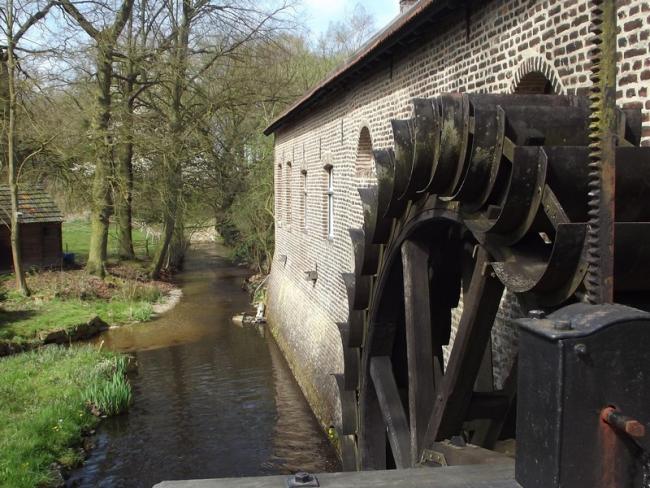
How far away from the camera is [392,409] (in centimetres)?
456

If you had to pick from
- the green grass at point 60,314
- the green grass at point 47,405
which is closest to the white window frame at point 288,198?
the green grass at point 60,314

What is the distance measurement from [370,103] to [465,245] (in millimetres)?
4698

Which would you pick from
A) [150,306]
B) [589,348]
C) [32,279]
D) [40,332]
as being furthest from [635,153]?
[32,279]

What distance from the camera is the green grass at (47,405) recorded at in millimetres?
7668

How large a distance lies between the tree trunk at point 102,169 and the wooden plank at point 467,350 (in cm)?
1698

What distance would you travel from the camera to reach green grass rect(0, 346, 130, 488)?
7668 millimetres

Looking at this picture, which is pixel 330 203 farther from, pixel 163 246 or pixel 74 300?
pixel 163 246

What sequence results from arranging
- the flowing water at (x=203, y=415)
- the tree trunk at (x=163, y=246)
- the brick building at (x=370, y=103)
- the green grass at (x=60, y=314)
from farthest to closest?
1. the tree trunk at (x=163, y=246)
2. the green grass at (x=60, y=314)
3. the flowing water at (x=203, y=415)
4. the brick building at (x=370, y=103)

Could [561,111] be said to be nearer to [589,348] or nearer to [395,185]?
[395,185]

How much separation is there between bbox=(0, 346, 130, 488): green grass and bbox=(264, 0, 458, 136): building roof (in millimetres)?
5937

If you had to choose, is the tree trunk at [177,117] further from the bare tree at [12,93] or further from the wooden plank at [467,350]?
the wooden plank at [467,350]

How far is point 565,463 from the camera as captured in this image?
4.71 feet

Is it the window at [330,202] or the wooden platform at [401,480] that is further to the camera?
the window at [330,202]

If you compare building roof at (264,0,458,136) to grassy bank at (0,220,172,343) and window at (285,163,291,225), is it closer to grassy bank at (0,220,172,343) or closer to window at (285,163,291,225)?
window at (285,163,291,225)
